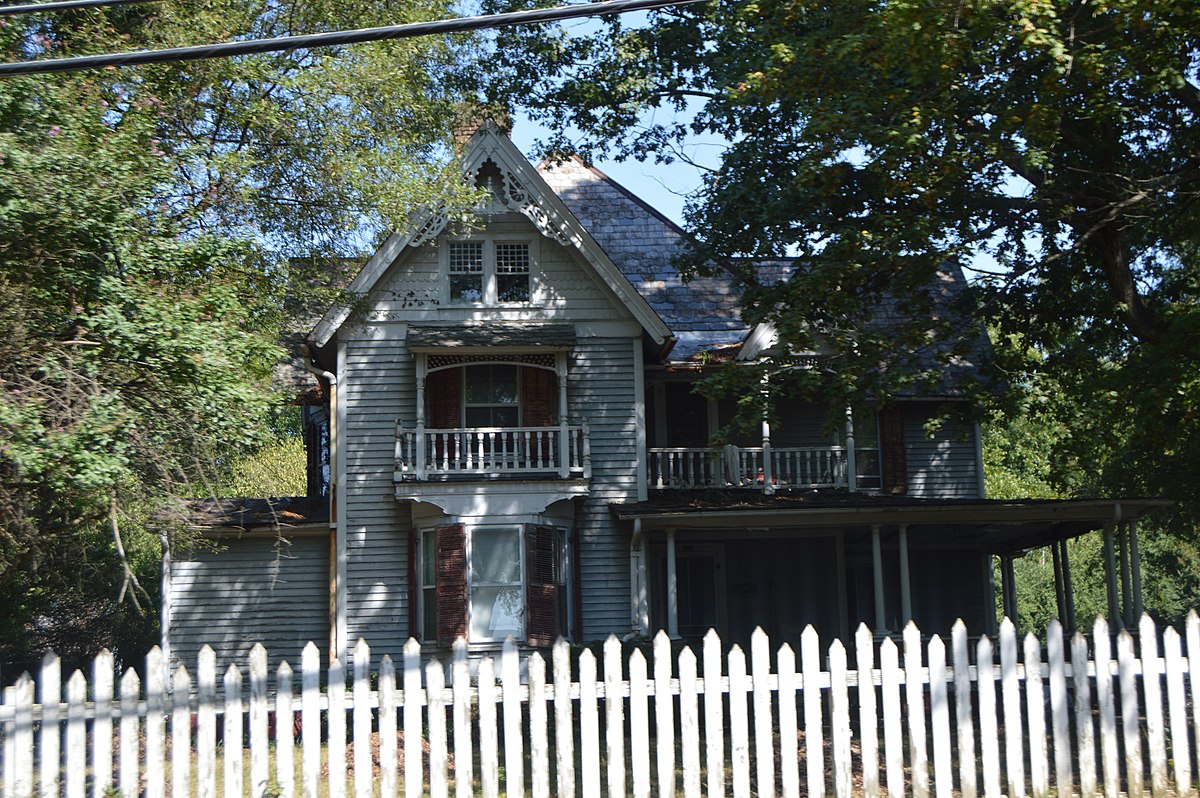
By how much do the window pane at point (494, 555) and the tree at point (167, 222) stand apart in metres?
5.24

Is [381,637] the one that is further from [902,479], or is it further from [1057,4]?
[1057,4]

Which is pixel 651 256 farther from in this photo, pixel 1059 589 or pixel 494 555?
pixel 1059 589

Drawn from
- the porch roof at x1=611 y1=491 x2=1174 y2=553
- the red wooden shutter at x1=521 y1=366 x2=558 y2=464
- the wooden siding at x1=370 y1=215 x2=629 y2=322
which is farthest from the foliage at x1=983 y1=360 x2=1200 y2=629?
the red wooden shutter at x1=521 y1=366 x2=558 y2=464

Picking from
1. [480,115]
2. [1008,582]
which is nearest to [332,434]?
[480,115]

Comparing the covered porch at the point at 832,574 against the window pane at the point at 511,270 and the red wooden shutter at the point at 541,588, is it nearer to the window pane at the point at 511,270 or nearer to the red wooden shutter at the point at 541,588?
the red wooden shutter at the point at 541,588

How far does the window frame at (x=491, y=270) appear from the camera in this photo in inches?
889

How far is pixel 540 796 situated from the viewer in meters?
9.66

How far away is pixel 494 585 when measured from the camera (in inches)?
844

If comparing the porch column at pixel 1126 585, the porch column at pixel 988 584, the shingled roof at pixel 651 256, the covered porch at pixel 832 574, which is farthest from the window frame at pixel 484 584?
the porch column at pixel 1126 585

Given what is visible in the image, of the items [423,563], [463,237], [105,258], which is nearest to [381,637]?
[423,563]

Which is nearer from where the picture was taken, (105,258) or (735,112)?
(105,258)

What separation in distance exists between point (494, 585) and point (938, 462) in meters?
9.40

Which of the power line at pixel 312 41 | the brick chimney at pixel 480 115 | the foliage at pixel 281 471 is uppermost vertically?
the brick chimney at pixel 480 115

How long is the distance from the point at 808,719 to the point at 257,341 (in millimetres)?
6964
